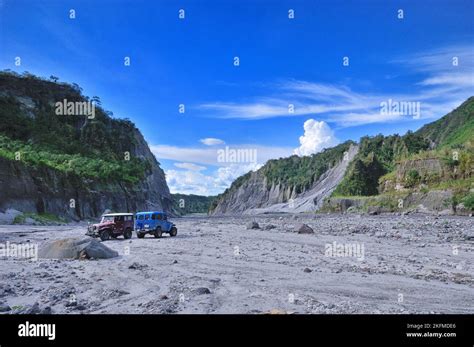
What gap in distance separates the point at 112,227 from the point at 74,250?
951cm

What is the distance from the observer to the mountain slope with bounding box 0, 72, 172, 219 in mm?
37500

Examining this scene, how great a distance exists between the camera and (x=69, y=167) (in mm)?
47094

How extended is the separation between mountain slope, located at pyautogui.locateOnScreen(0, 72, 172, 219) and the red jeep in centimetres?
1619

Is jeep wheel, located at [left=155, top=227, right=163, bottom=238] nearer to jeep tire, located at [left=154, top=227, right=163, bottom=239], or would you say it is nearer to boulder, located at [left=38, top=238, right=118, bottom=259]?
jeep tire, located at [left=154, top=227, right=163, bottom=239]

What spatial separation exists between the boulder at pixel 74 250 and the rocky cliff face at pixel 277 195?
78728mm

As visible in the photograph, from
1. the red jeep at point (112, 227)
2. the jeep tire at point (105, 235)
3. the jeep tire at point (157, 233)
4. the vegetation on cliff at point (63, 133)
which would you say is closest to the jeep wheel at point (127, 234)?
the red jeep at point (112, 227)

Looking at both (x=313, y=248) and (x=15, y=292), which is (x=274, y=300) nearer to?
(x=15, y=292)

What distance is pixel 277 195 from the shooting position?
131m

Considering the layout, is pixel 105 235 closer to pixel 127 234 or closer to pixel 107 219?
pixel 107 219

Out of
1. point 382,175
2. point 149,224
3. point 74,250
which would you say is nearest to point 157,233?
point 149,224

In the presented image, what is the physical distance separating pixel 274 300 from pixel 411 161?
57590 mm

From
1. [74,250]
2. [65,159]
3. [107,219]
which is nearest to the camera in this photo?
[74,250]

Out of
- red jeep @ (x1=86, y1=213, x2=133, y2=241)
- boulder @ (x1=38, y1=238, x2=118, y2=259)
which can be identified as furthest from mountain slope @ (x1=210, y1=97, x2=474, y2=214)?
red jeep @ (x1=86, y1=213, x2=133, y2=241)
